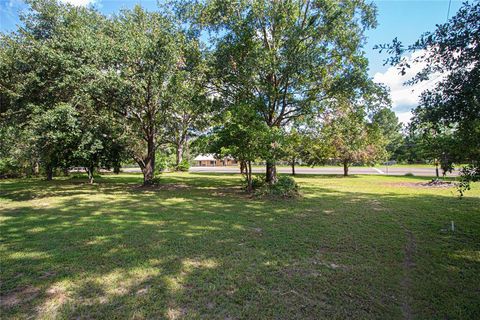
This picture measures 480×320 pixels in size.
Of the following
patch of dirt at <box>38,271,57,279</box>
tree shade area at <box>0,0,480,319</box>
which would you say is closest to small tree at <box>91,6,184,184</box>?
tree shade area at <box>0,0,480,319</box>

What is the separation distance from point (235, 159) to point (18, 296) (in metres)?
7.84

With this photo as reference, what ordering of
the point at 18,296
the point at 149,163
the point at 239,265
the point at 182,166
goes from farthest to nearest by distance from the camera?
the point at 182,166 < the point at 149,163 < the point at 239,265 < the point at 18,296

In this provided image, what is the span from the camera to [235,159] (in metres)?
10.1

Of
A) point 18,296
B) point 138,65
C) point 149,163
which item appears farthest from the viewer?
point 149,163

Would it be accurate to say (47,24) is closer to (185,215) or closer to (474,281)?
(185,215)

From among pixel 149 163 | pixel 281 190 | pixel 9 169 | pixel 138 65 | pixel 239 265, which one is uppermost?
pixel 138 65

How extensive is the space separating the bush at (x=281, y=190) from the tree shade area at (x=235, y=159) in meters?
0.09

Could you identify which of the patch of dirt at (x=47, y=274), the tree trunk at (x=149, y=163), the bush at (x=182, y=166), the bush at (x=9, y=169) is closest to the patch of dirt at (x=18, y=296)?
the patch of dirt at (x=47, y=274)

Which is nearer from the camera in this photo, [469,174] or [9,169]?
[469,174]

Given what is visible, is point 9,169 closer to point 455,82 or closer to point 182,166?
point 182,166

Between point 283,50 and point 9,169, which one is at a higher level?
point 283,50

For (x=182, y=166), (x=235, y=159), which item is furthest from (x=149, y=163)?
→ (x=182, y=166)

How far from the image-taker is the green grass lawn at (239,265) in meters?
2.58

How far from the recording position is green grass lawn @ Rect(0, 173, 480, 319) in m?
2.58
